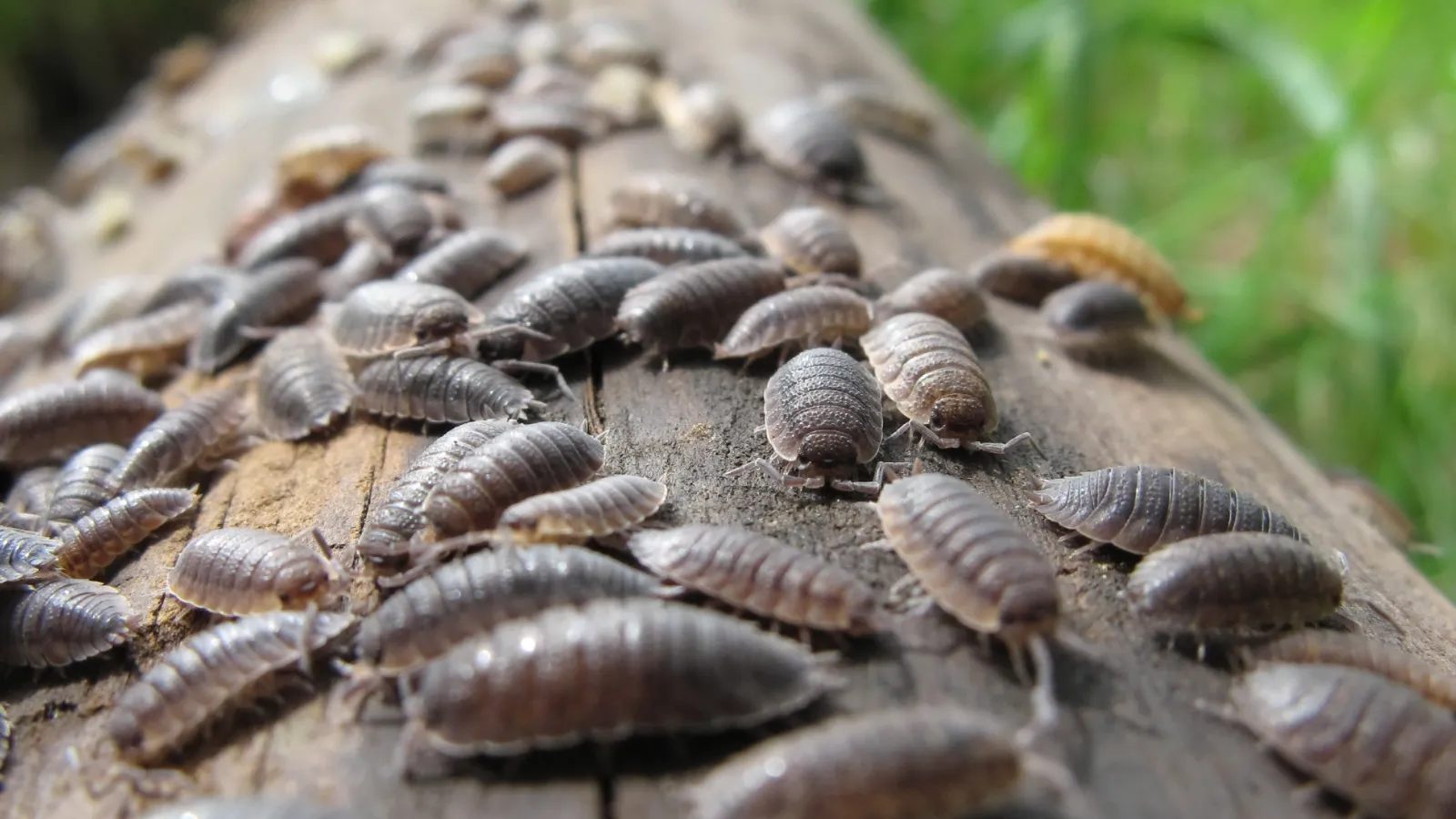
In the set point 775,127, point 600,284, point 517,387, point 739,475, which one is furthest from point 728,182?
point 739,475

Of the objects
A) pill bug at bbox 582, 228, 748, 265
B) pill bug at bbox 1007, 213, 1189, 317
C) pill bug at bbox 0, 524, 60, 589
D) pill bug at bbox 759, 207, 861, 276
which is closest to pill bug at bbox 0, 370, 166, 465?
pill bug at bbox 0, 524, 60, 589

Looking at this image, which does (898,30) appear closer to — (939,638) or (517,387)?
(517,387)

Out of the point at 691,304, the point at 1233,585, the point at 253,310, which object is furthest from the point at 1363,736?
the point at 253,310

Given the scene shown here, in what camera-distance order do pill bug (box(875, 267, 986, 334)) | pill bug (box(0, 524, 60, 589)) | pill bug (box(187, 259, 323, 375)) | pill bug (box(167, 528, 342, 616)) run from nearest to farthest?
pill bug (box(167, 528, 342, 616)) → pill bug (box(0, 524, 60, 589)) → pill bug (box(875, 267, 986, 334)) → pill bug (box(187, 259, 323, 375))

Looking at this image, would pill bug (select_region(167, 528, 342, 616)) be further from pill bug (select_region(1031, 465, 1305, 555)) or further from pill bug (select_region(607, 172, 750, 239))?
pill bug (select_region(607, 172, 750, 239))

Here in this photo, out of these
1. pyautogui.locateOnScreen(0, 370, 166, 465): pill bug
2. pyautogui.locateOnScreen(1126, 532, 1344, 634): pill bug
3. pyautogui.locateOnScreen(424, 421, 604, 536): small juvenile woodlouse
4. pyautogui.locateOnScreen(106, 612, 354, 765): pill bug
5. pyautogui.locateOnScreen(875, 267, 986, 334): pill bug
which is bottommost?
pyautogui.locateOnScreen(0, 370, 166, 465): pill bug

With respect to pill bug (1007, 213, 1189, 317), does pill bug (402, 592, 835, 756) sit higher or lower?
lower

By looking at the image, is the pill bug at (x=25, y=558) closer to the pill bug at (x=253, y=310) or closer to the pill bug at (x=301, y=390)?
the pill bug at (x=301, y=390)
